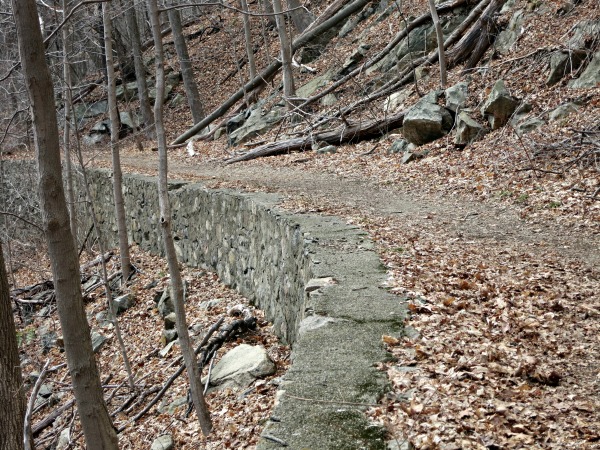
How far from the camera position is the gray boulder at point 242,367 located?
5.97m

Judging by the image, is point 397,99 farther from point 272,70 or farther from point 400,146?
point 272,70

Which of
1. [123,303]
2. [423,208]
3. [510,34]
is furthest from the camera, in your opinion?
[510,34]

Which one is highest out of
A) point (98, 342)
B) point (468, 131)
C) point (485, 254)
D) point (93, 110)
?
point (93, 110)

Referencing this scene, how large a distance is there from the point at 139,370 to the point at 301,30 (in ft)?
52.8

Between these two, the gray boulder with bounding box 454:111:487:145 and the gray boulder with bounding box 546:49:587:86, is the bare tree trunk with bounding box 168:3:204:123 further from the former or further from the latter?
the gray boulder with bounding box 546:49:587:86

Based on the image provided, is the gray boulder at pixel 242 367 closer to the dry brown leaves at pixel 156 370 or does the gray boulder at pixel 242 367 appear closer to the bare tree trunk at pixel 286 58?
the dry brown leaves at pixel 156 370

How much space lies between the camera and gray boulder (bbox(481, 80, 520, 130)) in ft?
36.1

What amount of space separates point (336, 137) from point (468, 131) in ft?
12.5

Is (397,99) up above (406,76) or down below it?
below

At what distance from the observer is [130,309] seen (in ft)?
34.5

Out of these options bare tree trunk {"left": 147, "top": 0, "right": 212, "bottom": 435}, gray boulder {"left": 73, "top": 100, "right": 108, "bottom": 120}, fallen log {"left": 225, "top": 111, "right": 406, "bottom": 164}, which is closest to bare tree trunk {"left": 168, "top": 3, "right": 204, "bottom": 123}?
fallen log {"left": 225, "top": 111, "right": 406, "bottom": 164}

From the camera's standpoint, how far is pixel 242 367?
6184 millimetres

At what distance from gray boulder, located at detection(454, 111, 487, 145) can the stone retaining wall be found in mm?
3963

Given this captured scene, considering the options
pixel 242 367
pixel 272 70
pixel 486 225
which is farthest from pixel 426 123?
pixel 272 70
